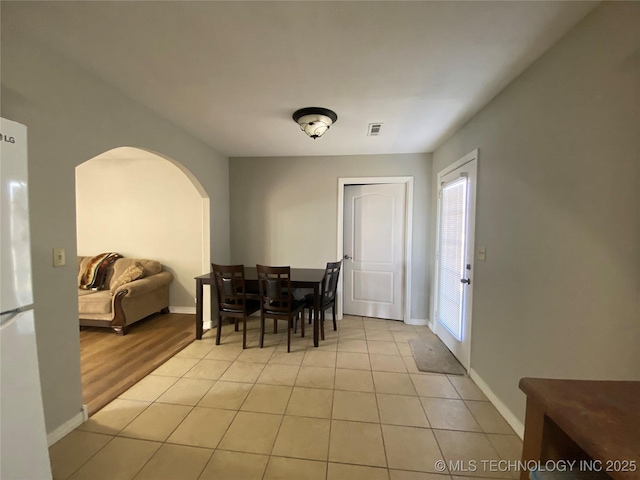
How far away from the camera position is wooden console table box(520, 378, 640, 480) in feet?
1.92

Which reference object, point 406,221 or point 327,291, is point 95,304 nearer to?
point 327,291

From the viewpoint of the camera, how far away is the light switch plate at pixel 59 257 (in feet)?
5.17

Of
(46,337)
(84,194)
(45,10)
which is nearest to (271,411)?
→ (46,337)

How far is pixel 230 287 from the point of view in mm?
2885

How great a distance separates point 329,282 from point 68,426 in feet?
7.97

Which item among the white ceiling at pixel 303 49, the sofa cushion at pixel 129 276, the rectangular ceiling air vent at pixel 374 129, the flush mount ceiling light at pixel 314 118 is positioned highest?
the rectangular ceiling air vent at pixel 374 129

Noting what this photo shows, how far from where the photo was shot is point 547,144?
4.84 ft

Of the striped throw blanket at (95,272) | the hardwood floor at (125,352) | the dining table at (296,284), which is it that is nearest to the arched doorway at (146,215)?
the striped throw blanket at (95,272)

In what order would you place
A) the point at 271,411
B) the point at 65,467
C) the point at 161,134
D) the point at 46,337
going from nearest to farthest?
1. the point at 65,467
2. the point at 46,337
3. the point at 271,411
4. the point at 161,134

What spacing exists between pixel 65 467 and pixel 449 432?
2.30m

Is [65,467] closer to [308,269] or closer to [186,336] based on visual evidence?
[186,336]

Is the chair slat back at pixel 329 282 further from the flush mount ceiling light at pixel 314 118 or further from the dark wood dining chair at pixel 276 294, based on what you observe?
the flush mount ceiling light at pixel 314 118

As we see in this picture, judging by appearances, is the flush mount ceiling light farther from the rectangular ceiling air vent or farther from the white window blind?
the white window blind

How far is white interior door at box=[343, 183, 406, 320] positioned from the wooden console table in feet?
9.54
